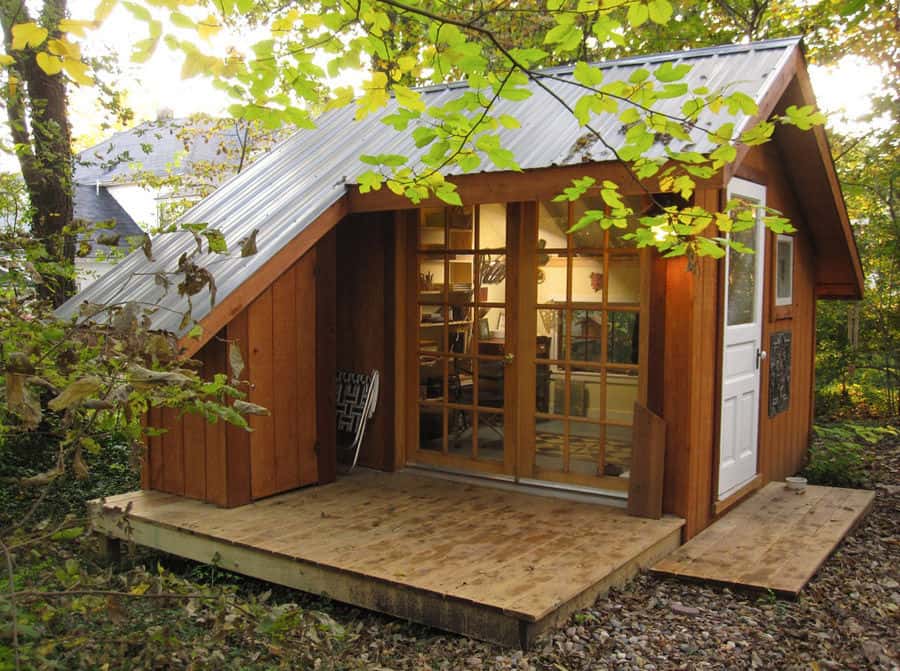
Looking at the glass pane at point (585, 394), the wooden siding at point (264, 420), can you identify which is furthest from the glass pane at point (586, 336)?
the wooden siding at point (264, 420)

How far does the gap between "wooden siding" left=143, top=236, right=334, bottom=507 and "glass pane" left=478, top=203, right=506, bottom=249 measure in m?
1.03

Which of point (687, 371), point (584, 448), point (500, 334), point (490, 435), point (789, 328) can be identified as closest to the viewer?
point (687, 371)

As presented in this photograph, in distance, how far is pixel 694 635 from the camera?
3.63 m

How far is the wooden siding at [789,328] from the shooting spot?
5863 mm

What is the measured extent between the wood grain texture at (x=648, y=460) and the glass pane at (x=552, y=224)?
3.95 feet

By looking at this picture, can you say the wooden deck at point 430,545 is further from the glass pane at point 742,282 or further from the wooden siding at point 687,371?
the glass pane at point 742,282

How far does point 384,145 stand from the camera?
6008 millimetres

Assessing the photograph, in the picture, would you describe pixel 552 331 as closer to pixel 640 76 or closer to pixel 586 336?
pixel 586 336

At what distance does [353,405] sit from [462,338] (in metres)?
0.99

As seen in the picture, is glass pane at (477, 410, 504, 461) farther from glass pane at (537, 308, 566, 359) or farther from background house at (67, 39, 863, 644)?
glass pane at (537, 308, 566, 359)

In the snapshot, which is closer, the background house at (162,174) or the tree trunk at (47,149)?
the tree trunk at (47,149)

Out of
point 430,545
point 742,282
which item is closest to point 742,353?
point 742,282

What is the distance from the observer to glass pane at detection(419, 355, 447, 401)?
5.84 metres

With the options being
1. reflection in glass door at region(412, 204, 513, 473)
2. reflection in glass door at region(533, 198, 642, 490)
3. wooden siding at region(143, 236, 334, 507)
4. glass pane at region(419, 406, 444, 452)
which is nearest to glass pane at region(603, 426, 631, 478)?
reflection in glass door at region(533, 198, 642, 490)
